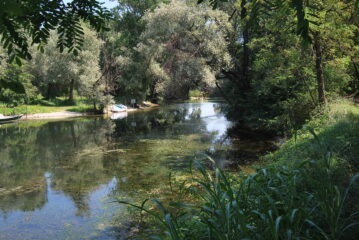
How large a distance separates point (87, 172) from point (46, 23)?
772 cm

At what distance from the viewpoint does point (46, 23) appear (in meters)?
2.97

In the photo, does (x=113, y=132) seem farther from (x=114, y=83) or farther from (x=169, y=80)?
(x=114, y=83)

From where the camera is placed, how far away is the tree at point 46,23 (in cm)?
262

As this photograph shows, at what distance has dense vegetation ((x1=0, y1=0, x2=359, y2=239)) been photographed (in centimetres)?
288

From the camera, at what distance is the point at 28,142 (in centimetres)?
1606

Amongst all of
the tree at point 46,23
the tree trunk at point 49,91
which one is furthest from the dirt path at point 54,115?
the tree at point 46,23

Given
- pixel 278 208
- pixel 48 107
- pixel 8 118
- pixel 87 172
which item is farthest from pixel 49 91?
pixel 278 208

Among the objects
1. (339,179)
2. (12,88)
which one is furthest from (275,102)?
(12,88)

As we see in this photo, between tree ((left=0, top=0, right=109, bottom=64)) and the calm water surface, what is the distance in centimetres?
180

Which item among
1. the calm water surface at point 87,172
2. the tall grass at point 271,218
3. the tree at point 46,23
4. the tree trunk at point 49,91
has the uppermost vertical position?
the tree trunk at point 49,91

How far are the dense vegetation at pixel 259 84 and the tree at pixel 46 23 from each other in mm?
54

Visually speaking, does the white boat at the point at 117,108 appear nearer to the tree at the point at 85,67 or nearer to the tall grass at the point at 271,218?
the tree at the point at 85,67

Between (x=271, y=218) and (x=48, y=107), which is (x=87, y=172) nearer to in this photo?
(x=271, y=218)

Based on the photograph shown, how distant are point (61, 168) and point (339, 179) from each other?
28.5ft
